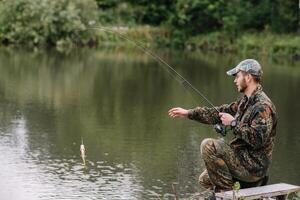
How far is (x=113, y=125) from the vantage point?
53.8 feet

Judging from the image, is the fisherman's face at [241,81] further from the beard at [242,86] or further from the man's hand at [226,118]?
the man's hand at [226,118]

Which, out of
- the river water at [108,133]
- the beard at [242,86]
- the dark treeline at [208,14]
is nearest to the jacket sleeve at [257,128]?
the beard at [242,86]

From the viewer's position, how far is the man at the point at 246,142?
7047 mm

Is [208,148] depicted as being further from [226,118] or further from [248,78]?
[248,78]

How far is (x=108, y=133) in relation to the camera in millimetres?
15172

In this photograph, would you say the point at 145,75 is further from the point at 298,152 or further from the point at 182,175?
the point at 182,175

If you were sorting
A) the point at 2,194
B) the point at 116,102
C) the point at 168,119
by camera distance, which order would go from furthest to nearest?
the point at 116,102, the point at 168,119, the point at 2,194

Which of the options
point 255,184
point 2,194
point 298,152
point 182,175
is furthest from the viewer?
point 298,152

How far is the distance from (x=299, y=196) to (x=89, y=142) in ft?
22.7

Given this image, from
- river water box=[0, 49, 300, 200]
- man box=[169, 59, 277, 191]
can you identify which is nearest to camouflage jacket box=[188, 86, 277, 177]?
man box=[169, 59, 277, 191]

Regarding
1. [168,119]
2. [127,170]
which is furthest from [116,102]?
[127,170]

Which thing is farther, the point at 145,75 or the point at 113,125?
the point at 145,75

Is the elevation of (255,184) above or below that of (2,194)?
above

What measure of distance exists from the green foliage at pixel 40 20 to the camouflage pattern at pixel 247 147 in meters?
39.7
